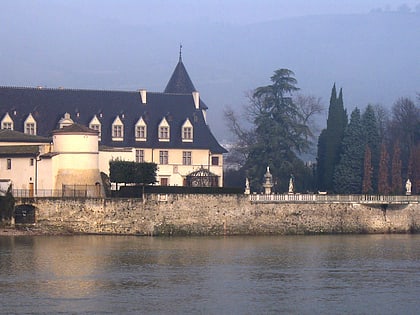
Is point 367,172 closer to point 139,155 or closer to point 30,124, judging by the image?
point 139,155

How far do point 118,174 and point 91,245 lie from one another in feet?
39.0

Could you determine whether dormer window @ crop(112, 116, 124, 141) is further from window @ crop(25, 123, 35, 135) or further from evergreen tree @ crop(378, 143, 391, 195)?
evergreen tree @ crop(378, 143, 391, 195)

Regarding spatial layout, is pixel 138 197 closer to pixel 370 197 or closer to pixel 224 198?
pixel 224 198

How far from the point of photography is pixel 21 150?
66.6 metres

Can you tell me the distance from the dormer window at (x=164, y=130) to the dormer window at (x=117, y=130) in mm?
2423

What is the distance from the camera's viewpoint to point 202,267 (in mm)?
46938

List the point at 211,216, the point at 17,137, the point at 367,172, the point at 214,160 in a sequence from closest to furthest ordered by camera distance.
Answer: the point at 211,216 < the point at 17,137 < the point at 367,172 < the point at 214,160

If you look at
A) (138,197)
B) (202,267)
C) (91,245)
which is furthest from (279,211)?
(202,267)

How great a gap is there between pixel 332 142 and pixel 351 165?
279cm

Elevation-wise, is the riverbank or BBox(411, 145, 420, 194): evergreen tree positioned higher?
BBox(411, 145, 420, 194): evergreen tree

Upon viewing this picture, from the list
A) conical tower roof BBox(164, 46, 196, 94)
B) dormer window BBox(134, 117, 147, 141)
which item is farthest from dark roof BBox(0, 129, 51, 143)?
conical tower roof BBox(164, 46, 196, 94)

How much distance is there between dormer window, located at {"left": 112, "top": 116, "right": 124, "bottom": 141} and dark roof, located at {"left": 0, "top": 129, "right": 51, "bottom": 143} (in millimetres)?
7778

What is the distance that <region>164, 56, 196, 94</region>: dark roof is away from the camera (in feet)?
302

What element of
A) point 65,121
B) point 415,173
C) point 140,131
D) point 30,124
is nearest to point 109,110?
point 140,131
